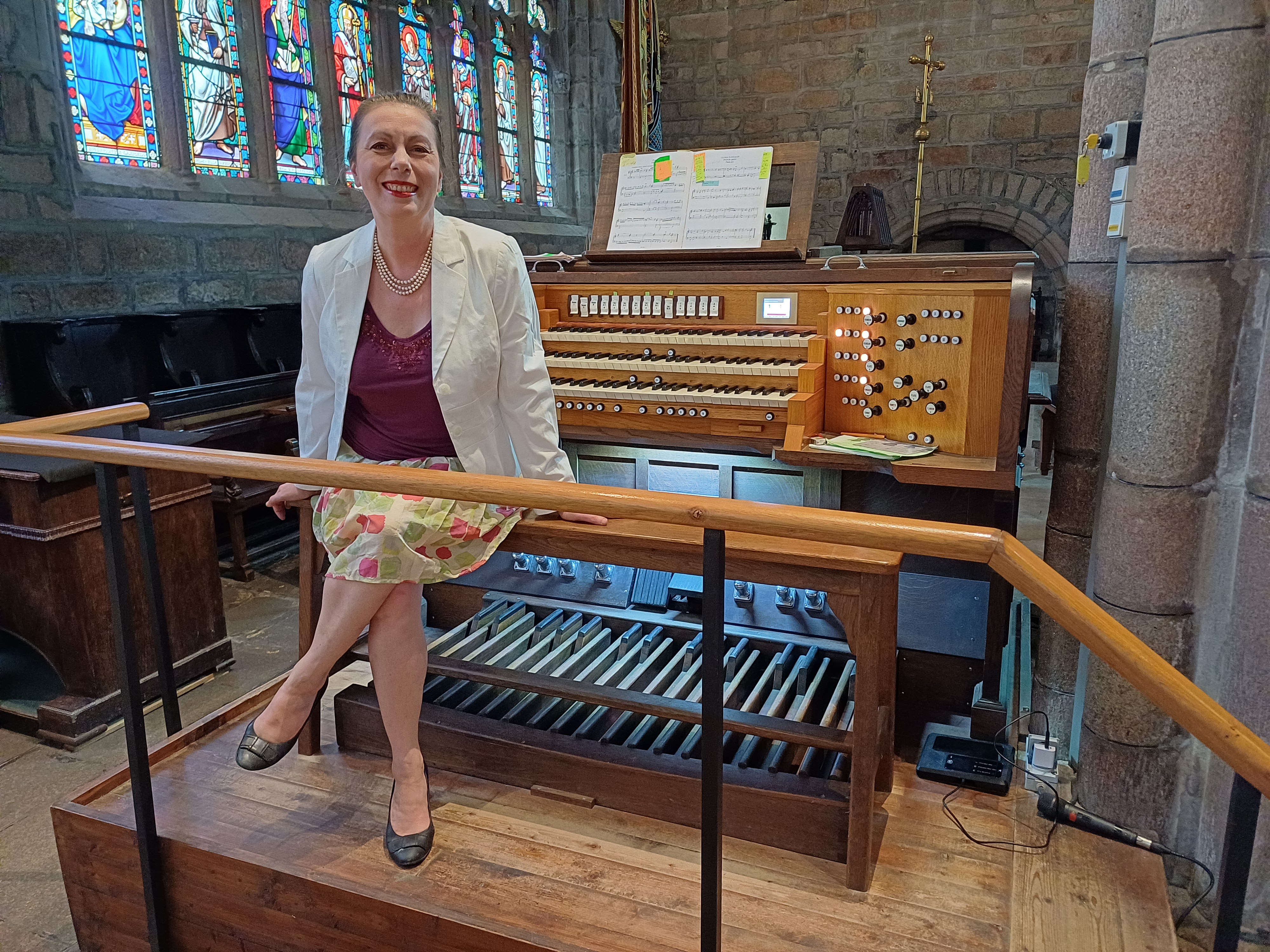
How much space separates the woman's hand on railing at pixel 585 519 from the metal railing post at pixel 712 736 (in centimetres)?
64

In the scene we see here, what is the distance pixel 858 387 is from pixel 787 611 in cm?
73

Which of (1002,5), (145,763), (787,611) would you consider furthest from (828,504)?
(1002,5)

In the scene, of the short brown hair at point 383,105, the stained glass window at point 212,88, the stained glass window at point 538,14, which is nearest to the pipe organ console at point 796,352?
the short brown hair at point 383,105

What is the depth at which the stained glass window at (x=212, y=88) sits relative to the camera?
17.7 feet

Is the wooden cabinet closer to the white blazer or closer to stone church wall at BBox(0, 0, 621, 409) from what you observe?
the white blazer

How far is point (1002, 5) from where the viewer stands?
801 cm

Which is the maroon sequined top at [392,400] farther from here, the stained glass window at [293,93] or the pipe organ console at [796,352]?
the stained glass window at [293,93]

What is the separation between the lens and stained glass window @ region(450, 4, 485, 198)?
7.81m

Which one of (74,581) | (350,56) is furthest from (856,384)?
(350,56)

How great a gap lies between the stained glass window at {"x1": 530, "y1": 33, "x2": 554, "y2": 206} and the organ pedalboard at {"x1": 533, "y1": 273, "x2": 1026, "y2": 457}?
6385 millimetres

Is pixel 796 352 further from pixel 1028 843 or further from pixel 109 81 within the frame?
pixel 109 81

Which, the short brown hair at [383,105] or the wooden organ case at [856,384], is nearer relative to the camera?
the short brown hair at [383,105]

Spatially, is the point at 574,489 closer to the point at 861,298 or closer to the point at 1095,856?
the point at 861,298

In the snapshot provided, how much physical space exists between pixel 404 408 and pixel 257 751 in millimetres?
812
